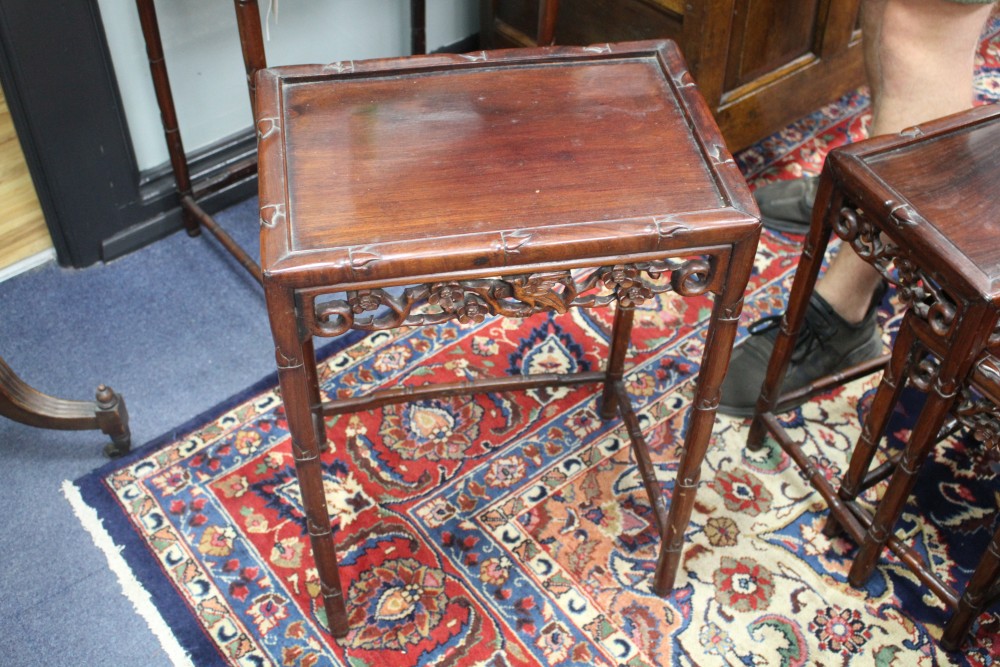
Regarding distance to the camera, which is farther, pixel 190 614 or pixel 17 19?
pixel 17 19

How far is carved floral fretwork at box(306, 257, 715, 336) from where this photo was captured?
4.27 ft

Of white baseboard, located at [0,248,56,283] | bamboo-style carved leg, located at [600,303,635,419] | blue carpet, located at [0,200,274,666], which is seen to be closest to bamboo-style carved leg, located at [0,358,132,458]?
blue carpet, located at [0,200,274,666]

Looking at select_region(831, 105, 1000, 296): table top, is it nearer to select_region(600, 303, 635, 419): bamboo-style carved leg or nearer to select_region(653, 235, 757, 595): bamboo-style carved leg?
select_region(653, 235, 757, 595): bamboo-style carved leg

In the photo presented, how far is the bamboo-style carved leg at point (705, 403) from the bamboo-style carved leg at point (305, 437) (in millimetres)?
551

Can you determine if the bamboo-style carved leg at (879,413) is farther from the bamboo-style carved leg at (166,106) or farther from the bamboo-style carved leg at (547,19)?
the bamboo-style carved leg at (166,106)

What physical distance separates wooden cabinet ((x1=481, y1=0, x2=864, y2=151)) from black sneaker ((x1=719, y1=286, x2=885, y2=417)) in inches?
25.3

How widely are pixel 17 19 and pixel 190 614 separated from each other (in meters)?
1.20

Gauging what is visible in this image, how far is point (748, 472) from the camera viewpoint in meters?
2.03

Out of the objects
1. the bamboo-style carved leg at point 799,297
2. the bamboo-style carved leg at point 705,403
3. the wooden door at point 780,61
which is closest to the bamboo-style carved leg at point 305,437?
the bamboo-style carved leg at point 705,403

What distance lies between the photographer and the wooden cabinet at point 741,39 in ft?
7.66

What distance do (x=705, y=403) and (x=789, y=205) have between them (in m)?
1.22

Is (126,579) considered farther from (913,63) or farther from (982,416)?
(913,63)

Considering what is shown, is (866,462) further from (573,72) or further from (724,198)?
(573,72)

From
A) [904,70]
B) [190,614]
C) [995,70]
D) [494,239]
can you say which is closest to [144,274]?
[190,614]
